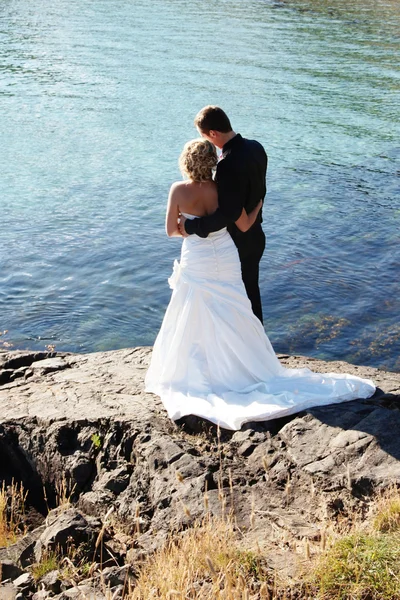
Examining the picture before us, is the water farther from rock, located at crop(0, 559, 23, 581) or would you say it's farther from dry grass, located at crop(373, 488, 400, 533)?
rock, located at crop(0, 559, 23, 581)

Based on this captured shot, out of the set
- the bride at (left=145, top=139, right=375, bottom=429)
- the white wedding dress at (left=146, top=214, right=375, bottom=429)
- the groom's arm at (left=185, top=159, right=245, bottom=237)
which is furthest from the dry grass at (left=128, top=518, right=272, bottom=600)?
the groom's arm at (left=185, top=159, right=245, bottom=237)

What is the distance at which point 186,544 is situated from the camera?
4855 millimetres

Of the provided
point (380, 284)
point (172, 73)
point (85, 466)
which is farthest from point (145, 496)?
point (172, 73)

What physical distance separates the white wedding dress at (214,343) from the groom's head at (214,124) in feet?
2.86

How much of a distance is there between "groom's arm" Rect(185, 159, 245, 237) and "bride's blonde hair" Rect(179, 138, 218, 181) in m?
0.29

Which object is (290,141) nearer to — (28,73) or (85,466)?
(28,73)

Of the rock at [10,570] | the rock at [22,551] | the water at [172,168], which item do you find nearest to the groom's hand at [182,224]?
the rock at [22,551]

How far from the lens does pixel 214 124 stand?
25.0 ft

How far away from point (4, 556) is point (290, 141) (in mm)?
17296

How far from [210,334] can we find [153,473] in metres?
1.80

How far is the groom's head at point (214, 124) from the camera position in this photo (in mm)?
7590

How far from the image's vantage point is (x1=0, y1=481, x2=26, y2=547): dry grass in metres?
6.06

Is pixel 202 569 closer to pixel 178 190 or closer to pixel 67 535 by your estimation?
pixel 67 535

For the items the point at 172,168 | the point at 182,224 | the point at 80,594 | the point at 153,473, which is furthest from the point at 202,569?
the point at 172,168
